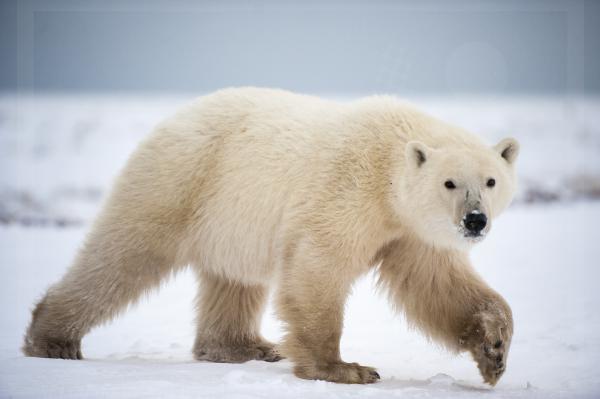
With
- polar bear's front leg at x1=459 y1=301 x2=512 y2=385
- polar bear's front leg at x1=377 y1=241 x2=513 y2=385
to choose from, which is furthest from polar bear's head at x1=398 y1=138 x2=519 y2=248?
polar bear's front leg at x1=459 y1=301 x2=512 y2=385

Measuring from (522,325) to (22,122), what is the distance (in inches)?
1143

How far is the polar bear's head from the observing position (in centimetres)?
470

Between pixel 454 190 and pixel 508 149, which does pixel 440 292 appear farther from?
pixel 508 149

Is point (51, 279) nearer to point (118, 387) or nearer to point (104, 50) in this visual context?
point (118, 387)

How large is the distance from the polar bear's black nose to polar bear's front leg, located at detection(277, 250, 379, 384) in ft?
3.26

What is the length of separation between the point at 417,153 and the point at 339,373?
5.62 ft

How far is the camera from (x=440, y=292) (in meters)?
5.51

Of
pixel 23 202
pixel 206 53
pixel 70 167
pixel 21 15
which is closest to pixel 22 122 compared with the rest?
pixel 70 167

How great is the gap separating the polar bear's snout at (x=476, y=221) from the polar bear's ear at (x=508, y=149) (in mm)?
812

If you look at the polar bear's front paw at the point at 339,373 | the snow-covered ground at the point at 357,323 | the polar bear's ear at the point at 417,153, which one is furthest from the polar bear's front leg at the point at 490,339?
the polar bear's ear at the point at 417,153

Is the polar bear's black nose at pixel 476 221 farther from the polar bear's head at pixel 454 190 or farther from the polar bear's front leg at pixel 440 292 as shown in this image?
the polar bear's front leg at pixel 440 292

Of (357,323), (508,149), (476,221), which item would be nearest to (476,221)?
(476,221)

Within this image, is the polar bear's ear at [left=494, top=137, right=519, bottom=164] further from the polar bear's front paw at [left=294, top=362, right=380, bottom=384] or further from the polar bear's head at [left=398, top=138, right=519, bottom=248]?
the polar bear's front paw at [left=294, top=362, right=380, bottom=384]

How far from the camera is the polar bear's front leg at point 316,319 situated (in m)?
5.05
